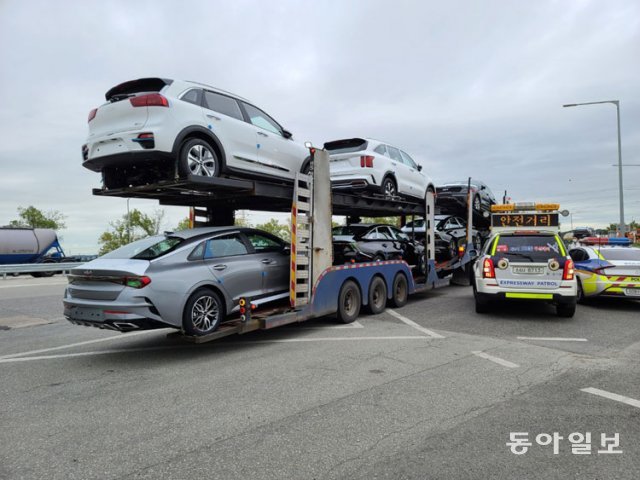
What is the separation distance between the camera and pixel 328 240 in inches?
309

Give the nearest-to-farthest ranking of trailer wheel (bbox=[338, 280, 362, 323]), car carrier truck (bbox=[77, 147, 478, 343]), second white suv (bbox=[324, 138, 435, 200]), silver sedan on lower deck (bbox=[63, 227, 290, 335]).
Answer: silver sedan on lower deck (bbox=[63, 227, 290, 335]) < car carrier truck (bbox=[77, 147, 478, 343]) < trailer wheel (bbox=[338, 280, 362, 323]) < second white suv (bbox=[324, 138, 435, 200])

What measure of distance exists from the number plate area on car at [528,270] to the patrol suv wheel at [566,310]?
0.73m

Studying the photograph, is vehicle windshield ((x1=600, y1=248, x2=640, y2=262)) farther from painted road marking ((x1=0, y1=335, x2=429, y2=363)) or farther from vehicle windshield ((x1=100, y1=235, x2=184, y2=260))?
vehicle windshield ((x1=100, y1=235, x2=184, y2=260))

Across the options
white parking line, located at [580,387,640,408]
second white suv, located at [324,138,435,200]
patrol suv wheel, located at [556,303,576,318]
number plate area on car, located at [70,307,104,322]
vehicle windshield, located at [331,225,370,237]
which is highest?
second white suv, located at [324,138,435,200]

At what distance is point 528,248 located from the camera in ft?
28.5

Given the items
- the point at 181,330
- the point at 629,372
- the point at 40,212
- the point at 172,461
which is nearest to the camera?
the point at 172,461

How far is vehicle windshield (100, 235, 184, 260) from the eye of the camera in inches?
229

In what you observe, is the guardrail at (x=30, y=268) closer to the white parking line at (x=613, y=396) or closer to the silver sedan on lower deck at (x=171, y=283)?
the silver sedan on lower deck at (x=171, y=283)

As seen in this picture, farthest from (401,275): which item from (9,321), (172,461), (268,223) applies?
(268,223)

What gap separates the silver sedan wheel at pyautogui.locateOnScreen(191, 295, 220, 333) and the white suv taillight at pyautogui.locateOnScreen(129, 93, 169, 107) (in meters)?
2.52

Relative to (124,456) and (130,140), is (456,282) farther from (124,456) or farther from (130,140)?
(124,456)

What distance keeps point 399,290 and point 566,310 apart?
Answer: 326cm

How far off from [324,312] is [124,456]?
4.71 meters

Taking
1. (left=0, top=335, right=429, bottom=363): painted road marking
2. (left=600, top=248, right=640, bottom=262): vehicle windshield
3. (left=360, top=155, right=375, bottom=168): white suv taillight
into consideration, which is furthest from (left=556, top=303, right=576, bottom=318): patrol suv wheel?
(left=360, top=155, right=375, bottom=168): white suv taillight
